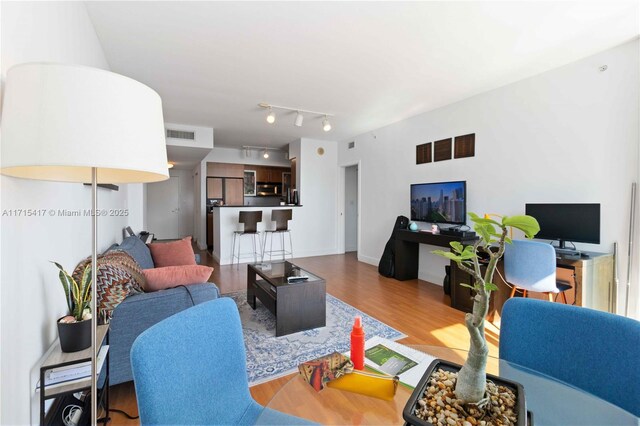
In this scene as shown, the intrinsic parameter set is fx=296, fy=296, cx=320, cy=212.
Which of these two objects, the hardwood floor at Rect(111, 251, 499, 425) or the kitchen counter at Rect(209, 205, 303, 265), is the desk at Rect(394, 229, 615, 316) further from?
the kitchen counter at Rect(209, 205, 303, 265)

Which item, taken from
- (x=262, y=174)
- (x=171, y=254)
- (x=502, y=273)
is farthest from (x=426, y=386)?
(x=262, y=174)

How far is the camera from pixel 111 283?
1.74 metres

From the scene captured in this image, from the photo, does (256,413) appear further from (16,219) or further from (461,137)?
(461,137)

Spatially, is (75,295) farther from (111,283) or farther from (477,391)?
(477,391)

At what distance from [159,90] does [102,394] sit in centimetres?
340

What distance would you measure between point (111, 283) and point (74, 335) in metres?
0.48

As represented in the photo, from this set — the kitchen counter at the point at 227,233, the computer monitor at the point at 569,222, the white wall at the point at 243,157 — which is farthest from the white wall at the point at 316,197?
the computer monitor at the point at 569,222

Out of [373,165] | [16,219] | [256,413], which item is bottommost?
[256,413]

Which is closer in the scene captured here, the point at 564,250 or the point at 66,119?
the point at 66,119

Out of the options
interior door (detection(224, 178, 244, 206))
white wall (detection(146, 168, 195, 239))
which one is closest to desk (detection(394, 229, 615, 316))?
interior door (detection(224, 178, 244, 206))

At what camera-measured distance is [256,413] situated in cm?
109

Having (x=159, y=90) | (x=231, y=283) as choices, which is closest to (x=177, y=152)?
(x=159, y=90)

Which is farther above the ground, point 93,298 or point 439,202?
point 439,202

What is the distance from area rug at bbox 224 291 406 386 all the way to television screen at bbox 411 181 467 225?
6.33 feet
